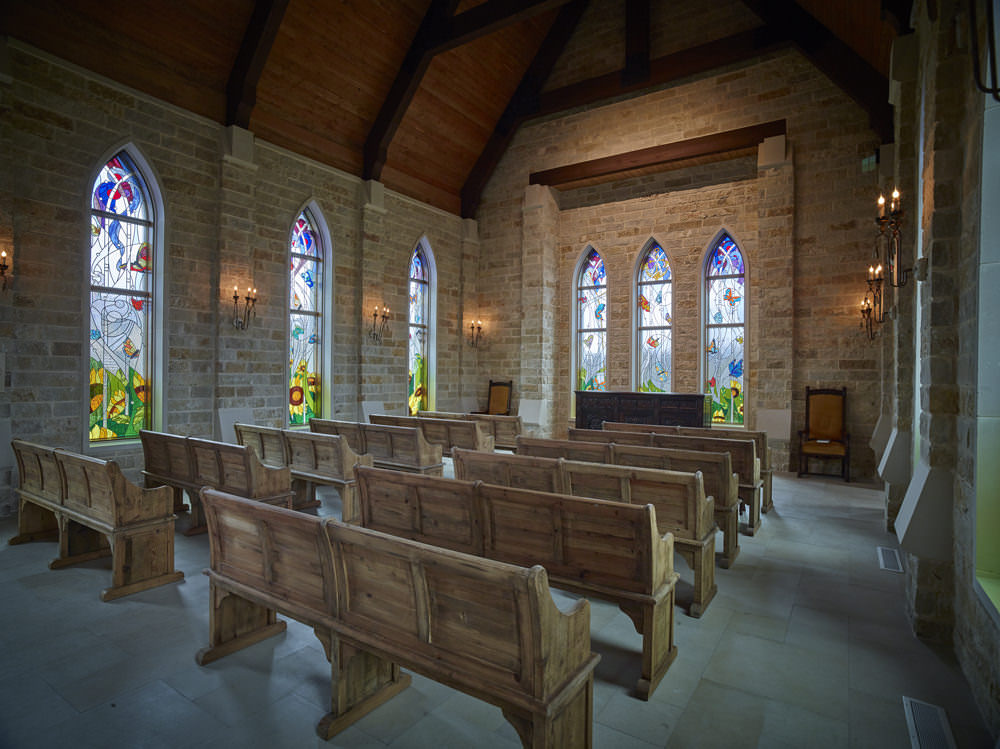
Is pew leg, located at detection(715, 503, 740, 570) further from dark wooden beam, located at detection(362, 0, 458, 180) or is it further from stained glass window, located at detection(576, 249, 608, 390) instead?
dark wooden beam, located at detection(362, 0, 458, 180)

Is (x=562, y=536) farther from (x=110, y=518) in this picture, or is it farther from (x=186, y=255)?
(x=186, y=255)

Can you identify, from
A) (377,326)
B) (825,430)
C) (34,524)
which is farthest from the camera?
(377,326)

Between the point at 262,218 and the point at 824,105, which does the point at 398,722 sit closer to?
the point at 262,218

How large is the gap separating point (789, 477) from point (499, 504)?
6.56 metres

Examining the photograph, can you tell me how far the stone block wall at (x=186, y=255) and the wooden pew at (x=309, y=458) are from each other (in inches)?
77.1

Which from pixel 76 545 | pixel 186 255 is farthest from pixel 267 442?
pixel 186 255

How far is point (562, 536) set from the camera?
2818mm

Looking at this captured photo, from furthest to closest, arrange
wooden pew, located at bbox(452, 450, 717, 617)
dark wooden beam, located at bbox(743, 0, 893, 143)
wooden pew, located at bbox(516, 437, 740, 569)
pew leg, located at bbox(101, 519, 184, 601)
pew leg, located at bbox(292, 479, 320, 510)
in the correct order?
dark wooden beam, located at bbox(743, 0, 893, 143), pew leg, located at bbox(292, 479, 320, 510), wooden pew, located at bbox(516, 437, 740, 569), pew leg, located at bbox(101, 519, 184, 601), wooden pew, located at bbox(452, 450, 717, 617)

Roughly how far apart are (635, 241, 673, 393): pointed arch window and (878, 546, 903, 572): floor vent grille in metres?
5.96

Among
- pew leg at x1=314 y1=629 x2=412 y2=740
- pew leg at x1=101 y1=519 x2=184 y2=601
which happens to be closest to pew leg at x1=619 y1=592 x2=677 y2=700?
pew leg at x1=314 y1=629 x2=412 y2=740

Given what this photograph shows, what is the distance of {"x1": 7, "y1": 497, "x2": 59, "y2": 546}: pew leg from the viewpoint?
4.48m

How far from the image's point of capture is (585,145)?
10.5m

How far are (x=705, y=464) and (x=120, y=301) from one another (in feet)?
22.3

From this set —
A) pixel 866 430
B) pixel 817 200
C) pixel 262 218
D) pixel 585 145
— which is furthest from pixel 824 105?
pixel 262 218
